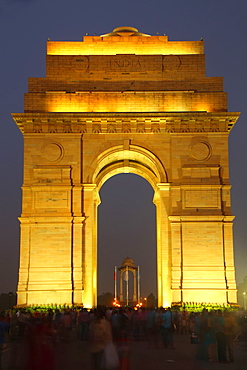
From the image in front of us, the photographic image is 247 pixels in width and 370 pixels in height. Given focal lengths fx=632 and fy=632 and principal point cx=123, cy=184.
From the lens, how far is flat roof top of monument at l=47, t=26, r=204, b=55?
129 feet

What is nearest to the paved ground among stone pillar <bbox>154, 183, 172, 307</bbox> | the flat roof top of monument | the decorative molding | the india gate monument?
the india gate monument

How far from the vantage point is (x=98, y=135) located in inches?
1448

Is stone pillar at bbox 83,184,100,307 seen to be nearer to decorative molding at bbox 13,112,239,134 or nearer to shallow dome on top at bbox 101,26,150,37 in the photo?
decorative molding at bbox 13,112,239,134

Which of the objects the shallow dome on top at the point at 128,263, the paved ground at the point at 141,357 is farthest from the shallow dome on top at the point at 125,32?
the shallow dome on top at the point at 128,263

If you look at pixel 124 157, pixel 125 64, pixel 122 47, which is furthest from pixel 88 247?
pixel 122 47

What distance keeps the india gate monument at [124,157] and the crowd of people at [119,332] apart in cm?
424

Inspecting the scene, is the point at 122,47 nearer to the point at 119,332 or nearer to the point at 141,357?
the point at 141,357

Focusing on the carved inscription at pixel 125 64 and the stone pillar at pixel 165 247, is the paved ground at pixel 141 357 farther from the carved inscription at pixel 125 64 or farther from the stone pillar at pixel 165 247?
the carved inscription at pixel 125 64

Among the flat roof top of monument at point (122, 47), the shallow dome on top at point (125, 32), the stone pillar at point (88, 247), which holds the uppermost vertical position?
the shallow dome on top at point (125, 32)

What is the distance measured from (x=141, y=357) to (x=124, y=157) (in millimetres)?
20374

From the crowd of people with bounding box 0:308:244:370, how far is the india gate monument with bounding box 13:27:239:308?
4241 mm

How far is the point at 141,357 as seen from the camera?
65.8 feet

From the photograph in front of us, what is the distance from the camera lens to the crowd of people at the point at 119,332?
13344 millimetres

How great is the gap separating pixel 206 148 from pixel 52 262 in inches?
429
